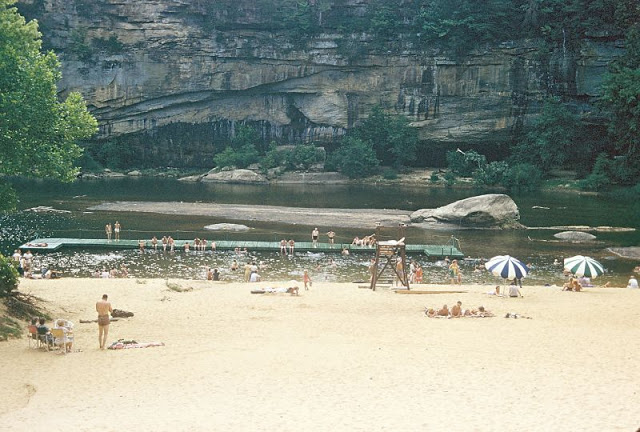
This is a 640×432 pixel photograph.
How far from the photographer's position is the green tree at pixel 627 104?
62281mm

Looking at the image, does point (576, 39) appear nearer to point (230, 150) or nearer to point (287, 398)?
point (230, 150)

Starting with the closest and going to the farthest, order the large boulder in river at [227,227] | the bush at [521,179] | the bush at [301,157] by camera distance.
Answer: the large boulder in river at [227,227]
the bush at [521,179]
the bush at [301,157]

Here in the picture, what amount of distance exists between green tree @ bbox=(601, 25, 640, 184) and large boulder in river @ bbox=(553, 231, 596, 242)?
19.1m

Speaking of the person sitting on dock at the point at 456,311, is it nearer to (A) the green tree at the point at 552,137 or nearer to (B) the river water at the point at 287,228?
(B) the river water at the point at 287,228

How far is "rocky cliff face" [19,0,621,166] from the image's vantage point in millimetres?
84312

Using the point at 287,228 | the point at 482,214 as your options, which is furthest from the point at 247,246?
the point at 482,214

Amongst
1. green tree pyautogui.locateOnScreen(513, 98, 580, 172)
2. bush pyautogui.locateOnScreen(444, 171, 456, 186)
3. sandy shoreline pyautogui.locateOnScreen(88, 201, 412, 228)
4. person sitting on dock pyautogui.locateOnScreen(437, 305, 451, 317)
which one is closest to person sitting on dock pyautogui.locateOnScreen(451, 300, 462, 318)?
person sitting on dock pyautogui.locateOnScreen(437, 305, 451, 317)

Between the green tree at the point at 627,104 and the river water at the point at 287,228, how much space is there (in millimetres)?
4420

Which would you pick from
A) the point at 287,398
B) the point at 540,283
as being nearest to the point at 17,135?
the point at 287,398

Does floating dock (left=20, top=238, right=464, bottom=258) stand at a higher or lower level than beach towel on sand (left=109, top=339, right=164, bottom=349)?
lower

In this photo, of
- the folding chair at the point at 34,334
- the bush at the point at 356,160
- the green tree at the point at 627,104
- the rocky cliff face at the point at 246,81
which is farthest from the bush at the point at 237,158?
the folding chair at the point at 34,334

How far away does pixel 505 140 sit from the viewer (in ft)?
280

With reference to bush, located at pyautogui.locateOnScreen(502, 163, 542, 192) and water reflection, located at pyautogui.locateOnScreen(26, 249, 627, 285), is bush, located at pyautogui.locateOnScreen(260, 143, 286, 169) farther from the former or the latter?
water reflection, located at pyautogui.locateOnScreen(26, 249, 627, 285)

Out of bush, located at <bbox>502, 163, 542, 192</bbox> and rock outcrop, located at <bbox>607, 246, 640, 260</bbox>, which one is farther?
bush, located at <bbox>502, 163, 542, 192</bbox>
